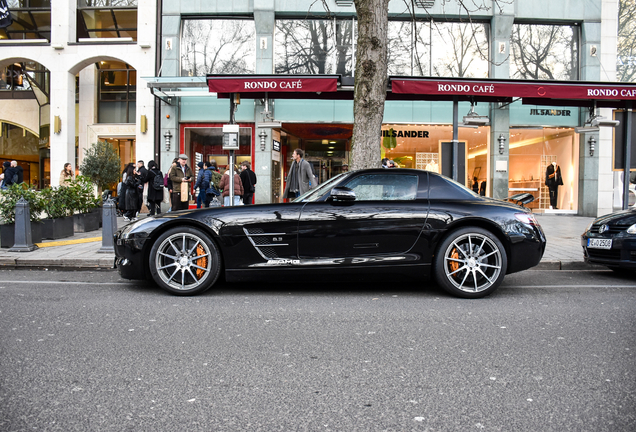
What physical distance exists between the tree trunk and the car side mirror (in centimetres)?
354

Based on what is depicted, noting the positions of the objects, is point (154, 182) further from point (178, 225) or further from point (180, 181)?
point (178, 225)

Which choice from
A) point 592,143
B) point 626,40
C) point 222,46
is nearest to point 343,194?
point 222,46

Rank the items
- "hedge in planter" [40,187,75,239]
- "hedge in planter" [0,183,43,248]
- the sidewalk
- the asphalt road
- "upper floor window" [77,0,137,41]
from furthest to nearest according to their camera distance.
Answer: "upper floor window" [77,0,137,41] → "hedge in planter" [40,187,75,239] → "hedge in planter" [0,183,43,248] → the sidewalk → the asphalt road

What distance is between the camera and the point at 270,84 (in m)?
11.8

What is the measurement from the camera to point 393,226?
4988 millimetres

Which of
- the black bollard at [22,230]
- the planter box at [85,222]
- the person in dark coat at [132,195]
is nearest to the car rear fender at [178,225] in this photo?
the black bollard at [22,230]

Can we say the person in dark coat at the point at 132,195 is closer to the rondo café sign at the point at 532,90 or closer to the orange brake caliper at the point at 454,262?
the rondo café sign at the point at 532,90

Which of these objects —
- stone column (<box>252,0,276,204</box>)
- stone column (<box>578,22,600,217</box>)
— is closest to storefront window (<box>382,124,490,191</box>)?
stone column (<box>578,22,600,217</box>)

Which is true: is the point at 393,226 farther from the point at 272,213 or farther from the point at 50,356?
the point at 50,356

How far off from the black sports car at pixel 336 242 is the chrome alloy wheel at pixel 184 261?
0.4 inches

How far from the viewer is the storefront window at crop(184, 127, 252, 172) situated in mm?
16892

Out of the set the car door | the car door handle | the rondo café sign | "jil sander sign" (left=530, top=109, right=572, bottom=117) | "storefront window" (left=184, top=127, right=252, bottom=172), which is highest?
"jil sander sign" (left=530, top=109, right=572, bottom=117)

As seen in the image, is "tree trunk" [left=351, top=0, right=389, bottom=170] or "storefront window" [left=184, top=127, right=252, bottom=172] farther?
"storefront window" [left=184, top=127, right=252, bottom=172]

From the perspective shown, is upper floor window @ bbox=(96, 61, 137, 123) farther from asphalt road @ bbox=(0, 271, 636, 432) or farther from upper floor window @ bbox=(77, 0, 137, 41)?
asphalt road @ bbox=(0, 271, 636, 432)
